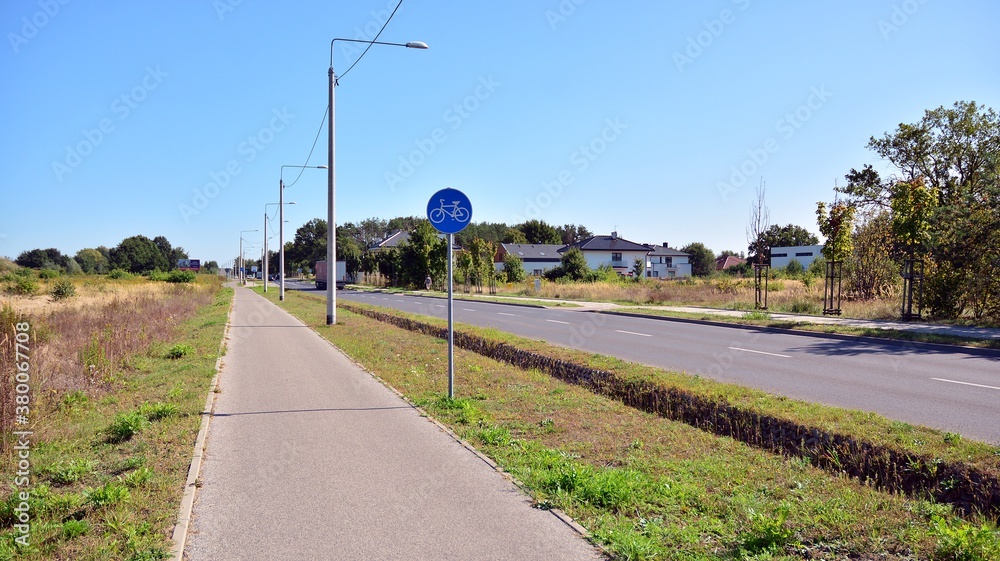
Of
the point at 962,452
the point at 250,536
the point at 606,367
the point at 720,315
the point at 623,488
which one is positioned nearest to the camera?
the point at 250,536

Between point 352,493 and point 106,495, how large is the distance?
1769 millimetres

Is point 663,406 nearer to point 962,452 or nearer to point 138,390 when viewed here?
point 962,452

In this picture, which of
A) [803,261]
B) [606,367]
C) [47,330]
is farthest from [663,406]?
[803,261]

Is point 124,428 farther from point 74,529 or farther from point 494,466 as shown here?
point 494,466

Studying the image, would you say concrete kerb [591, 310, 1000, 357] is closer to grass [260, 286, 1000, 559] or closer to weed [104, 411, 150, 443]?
grass [260, 286, 1000, 559]

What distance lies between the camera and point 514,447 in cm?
628

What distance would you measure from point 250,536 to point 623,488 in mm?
2698

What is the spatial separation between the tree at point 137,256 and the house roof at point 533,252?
4693 cm

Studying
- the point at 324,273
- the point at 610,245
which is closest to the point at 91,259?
the point at 324,273

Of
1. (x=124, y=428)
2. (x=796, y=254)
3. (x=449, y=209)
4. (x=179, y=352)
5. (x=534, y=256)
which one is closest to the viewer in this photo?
(x=124, y=428)

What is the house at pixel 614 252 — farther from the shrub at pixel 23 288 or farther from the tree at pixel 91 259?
the shrub at pixel 23 288

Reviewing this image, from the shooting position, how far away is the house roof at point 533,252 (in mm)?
91688

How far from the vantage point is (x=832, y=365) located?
12.2m

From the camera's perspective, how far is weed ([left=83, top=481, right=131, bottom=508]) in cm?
455
